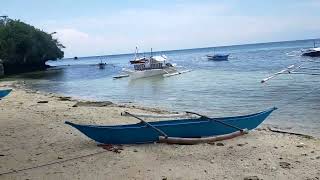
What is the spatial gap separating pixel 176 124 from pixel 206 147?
970mm

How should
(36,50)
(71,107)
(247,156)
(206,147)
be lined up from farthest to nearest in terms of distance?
1. (36,50)
2. (71,107)
3. (206,147)
4. (247,156)

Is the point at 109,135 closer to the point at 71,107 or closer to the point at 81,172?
the point at 81,172

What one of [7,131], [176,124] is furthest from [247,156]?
[7,131]

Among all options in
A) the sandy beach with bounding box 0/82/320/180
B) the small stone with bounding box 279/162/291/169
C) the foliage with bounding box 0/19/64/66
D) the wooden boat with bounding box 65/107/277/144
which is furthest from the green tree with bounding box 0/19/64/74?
the small stone with bounding box 279/162/291/169

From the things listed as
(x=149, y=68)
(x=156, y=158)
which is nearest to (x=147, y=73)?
(x=149, y=68)

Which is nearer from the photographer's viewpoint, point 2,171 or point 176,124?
point 2,171

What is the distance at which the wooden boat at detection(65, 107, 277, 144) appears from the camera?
1087 centimetres

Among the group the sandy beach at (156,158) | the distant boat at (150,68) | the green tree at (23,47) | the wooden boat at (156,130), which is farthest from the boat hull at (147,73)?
the wooden boat at (156,130)

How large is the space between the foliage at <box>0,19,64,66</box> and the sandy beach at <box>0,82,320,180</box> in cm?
5694

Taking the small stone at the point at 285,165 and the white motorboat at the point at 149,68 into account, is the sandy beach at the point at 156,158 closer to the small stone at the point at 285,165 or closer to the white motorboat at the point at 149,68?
the small stone at the point at 285,165

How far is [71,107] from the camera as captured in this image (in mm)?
19391

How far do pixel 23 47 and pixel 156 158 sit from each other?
64604 millimetres

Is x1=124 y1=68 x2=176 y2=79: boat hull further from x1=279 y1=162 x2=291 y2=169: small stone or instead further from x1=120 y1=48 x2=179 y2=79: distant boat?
x1=279 y1=162 x2=291 y2=169: small stone

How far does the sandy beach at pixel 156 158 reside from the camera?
349 inches
